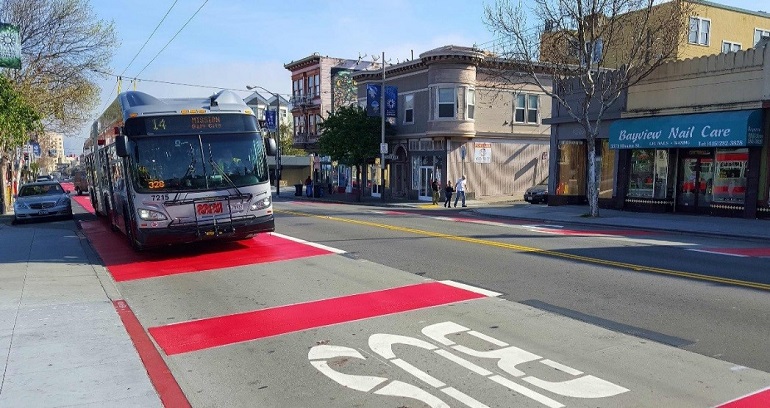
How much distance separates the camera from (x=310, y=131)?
2215 inches

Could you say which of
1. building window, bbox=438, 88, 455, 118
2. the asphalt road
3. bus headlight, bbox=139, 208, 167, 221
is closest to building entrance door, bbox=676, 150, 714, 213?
the asphalt road

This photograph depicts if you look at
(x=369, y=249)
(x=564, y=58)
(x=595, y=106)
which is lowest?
(x=369, y=249)

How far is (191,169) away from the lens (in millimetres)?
11742

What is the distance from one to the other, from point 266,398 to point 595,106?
25024 millimetres

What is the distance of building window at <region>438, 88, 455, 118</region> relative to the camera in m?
36.0

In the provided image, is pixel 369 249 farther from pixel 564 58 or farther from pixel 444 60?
pixel 444 60

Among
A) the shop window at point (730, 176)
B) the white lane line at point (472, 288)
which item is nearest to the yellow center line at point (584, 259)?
the white lane line at point (472, 288)

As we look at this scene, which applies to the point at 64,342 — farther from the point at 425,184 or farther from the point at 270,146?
the point at 425,184

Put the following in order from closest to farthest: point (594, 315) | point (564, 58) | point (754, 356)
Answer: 1. point (754, 356)
2. point (594, 315)
3. point (564, 58)

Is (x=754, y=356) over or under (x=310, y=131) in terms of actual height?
under

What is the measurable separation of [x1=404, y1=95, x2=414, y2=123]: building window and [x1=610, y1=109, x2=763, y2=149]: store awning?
52.3 feet

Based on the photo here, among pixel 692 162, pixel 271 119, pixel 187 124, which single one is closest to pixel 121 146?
pixel 187 124

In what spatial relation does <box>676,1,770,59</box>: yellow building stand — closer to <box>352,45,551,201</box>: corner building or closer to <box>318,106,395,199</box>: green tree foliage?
<box>352,45,551,201</box>: corner building

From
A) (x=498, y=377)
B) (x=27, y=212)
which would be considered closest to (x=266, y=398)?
(x=498, y=377)
